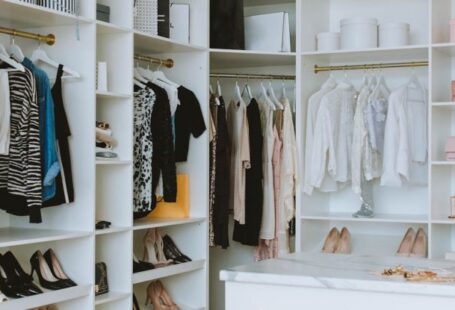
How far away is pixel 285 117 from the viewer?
5043 mm

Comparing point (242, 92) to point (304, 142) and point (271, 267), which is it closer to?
point (304, 142)

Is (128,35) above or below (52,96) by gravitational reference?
above

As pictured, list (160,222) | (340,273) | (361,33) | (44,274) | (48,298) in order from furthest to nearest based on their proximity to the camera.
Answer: (361,33)
(160,222)
(44,274)
(48,298)
(340,273)

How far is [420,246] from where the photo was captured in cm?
474

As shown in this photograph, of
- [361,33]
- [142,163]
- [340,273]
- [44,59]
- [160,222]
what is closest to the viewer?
[340,273]

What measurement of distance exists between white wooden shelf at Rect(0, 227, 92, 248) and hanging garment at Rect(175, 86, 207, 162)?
1127 mm

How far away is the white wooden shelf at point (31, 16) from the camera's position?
137 inches

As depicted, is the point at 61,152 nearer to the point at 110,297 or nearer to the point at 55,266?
the point at 55,266

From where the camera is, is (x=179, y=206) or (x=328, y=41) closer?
(x=179, y=206)

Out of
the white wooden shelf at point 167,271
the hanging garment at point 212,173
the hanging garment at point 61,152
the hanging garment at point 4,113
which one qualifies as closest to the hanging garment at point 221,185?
the hanging garment at point 212,173

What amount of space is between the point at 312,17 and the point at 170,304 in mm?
2128

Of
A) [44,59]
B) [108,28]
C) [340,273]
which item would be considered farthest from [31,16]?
[340,273]

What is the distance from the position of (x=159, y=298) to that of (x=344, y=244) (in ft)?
4.16

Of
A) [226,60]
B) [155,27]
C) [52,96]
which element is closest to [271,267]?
[52,96]
